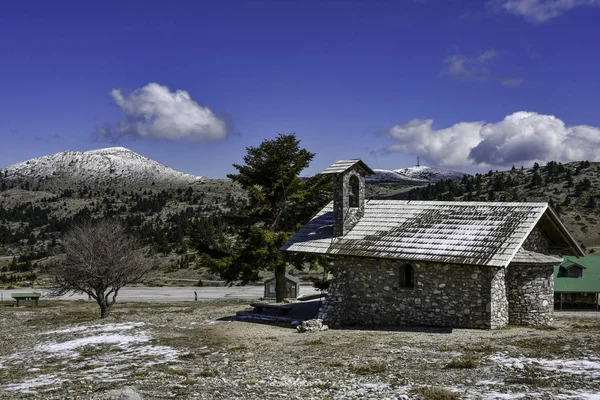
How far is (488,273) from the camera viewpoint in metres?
19.2

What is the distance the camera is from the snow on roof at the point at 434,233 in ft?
64.3

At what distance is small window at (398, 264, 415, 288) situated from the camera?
69.6 feet

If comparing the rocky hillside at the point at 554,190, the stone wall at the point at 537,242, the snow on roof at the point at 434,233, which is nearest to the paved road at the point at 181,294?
the snow on roof at the point at 434,233

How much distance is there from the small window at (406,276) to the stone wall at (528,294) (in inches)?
146

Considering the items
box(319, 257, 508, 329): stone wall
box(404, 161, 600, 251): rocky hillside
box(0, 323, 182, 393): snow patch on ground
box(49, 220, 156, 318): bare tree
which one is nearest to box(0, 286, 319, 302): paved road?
box(49, 220, 156, 318): bare tree

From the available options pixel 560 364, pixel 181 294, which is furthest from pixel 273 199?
pixel 181 294

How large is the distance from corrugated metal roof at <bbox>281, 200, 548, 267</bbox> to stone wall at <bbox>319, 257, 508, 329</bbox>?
1.74ft

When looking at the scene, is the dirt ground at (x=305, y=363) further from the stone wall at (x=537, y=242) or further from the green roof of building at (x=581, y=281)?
the green roof of building at (x=581, y=281)

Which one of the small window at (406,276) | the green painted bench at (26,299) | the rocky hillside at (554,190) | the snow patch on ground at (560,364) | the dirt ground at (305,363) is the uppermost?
the rocky hillside at (554,190)

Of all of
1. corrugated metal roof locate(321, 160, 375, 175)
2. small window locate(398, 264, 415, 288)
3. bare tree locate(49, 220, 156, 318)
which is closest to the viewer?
small window locate(398, 264, 415, 288)

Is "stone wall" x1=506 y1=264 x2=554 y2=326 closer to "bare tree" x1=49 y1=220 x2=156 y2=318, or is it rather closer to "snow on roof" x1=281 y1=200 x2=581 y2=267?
"snow on roof" x1=281 y1=200 x2=581 y2=267

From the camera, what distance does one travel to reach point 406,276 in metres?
21.4

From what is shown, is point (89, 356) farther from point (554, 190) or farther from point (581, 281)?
point (554, 190)

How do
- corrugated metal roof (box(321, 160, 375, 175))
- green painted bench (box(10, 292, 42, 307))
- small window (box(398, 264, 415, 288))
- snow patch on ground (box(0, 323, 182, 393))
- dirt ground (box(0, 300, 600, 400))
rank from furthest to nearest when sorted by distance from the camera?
green painted bench (box(10, 292, 42, 307))
corrugated metal roof (box(321, 160, 375, 175))
small window (box(398, 264, 415, 288))
snow patch on ground (box(0, 323, 182, 393))
dirt ground (box(0, 300, 600, 400))
